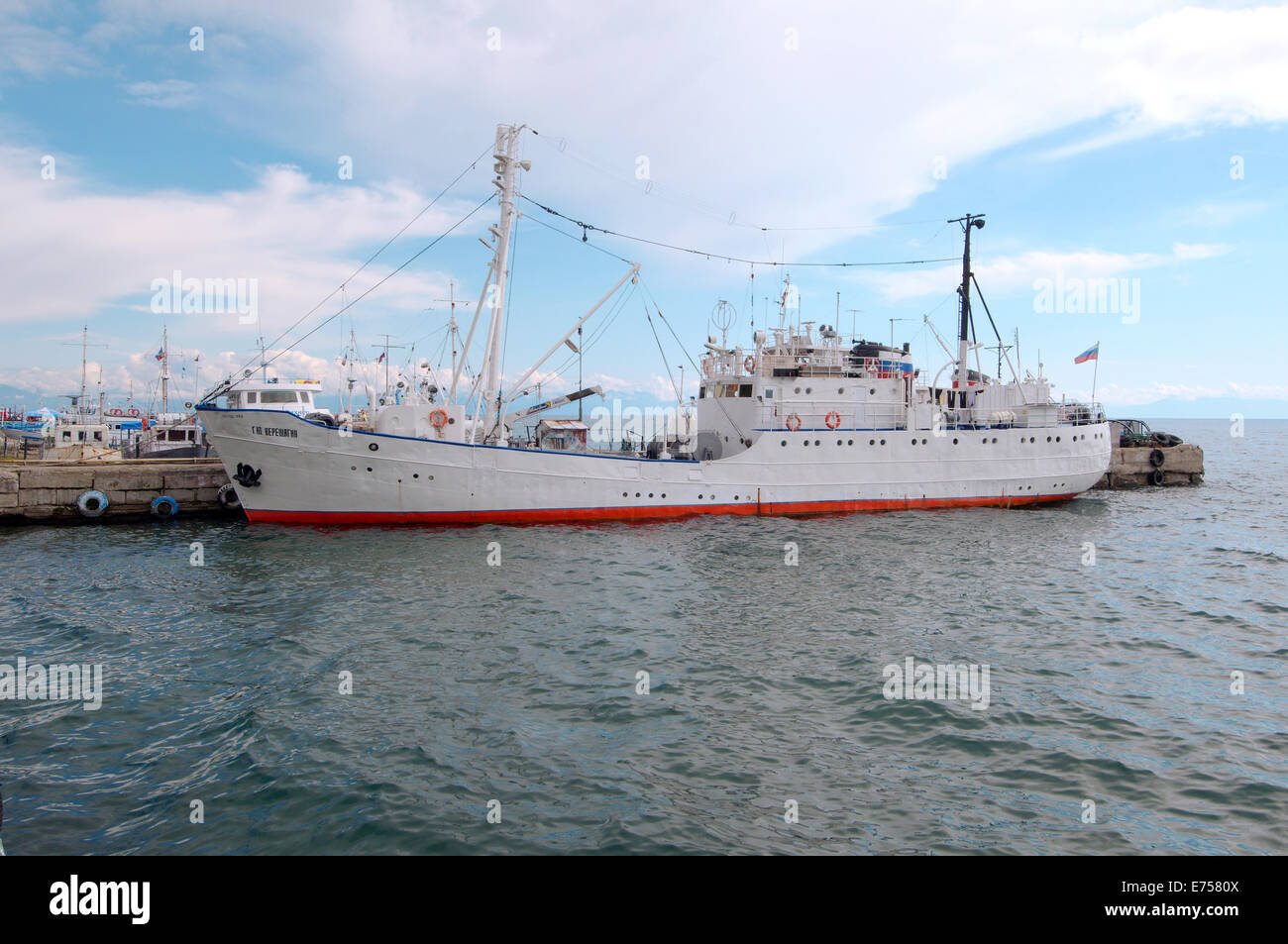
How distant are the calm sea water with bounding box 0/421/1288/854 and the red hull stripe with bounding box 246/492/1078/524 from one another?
3954 mm

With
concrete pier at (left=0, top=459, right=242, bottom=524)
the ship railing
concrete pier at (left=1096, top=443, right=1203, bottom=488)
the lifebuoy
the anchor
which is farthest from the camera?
concrete pier at (left=1096, top=443, right=1203, bottom=488)

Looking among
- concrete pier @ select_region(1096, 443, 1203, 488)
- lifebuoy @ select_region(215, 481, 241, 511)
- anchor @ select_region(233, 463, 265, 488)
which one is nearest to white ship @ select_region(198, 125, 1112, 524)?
anchor @ select_region(233, 463, 265, 488)

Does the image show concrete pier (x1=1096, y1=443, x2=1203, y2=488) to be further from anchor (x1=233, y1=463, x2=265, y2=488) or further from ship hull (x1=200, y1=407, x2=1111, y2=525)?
anchor (x1=233, y1=463, x2=265, y2=488)

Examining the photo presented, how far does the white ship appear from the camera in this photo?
72.4 ft

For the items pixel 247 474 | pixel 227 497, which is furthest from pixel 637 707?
pixel 227 497

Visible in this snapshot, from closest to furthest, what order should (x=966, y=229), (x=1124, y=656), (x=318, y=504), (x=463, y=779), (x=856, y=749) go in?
(x=463, y=779), (x=856, y=749), (x=1124, y=656), (x=318, y=504), (x=966, y=229)

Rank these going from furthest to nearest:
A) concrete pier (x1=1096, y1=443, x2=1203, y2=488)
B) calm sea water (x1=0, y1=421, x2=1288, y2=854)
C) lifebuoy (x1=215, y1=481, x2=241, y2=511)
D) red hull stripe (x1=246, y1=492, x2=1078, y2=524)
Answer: concrete pier (x1=1096, y1=443, x2=1203, y2=488), lifebuoy (x1=215, y1=481, x2=241, y2=511), red hull stripe (x1=246, y1=492, x2=1078, y2=524), calm sea water (x1=0, y1=421, x2=1288, y2=854)

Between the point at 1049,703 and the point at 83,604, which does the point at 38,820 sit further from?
the point at 1049,703

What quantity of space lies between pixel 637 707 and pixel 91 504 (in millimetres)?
24683

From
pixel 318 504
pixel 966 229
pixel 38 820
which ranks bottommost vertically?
pixel 38 820
